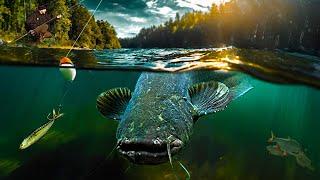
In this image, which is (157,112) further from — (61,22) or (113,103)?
(61,22)

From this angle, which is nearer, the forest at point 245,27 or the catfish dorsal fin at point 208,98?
the catfish dorsal fin at point 208,98

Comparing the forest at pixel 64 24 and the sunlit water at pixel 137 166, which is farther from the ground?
the forest at pixel 64 24

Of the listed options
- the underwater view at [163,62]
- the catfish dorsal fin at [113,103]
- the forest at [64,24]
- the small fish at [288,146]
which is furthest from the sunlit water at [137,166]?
the small fish at [288,146]

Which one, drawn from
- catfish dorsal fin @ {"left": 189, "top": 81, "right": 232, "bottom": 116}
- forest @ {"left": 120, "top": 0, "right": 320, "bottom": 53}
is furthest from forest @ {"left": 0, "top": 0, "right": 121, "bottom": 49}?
catfish dorsal fin @ {"left": 189, "top": 81, "right": 232, "bottom": 116}

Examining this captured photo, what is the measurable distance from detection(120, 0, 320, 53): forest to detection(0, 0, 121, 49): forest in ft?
1.82

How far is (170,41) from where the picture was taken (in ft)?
28.3

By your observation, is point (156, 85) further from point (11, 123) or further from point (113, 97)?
point (11, 123)

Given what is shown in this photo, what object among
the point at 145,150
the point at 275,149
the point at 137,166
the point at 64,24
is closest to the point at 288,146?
the point at 275,149

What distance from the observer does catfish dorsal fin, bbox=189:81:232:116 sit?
6645mm

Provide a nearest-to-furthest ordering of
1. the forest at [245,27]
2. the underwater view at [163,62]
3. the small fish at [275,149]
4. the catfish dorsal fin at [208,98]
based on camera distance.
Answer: the underwater view at [163,62]
the catfish dorsal fin at [208,98]
the forest at [245,27]
the small fish at [275,149]

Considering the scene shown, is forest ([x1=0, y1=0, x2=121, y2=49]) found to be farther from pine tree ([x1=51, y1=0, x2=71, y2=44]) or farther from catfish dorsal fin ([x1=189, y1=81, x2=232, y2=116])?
catfish dorsal fin ([x1=189, y1=81, x2=232, y2=116])

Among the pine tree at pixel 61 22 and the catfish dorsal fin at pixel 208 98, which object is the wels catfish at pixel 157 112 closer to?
the catfish dorsal fin at pixel 208 98

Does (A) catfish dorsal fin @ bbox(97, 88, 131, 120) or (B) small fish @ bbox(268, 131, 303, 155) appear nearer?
(A) catfish dorsal fin @ bbox(97, 88, 131, 120)

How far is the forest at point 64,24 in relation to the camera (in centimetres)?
755
